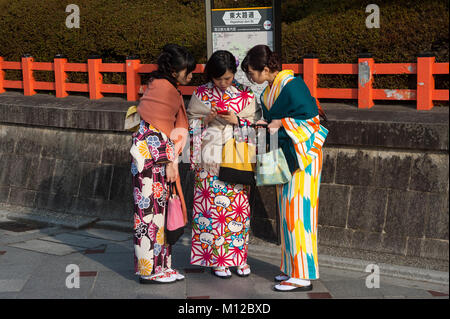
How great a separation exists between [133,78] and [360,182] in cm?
448

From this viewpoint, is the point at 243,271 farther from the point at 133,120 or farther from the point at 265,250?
the point at 133,120

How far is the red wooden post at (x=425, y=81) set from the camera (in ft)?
23.6

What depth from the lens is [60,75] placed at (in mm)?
10633

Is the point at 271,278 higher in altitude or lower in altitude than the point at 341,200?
lower

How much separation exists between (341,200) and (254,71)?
6.56ft

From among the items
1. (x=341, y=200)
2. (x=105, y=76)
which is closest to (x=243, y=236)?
(x=341, y=200)

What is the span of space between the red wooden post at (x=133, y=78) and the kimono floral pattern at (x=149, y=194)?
4.30m

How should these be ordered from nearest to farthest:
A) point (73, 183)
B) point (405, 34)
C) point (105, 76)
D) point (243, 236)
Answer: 1. point (243, 236)
2. point (405, 34)
3. point (73, 183)
4. point (105, 76)

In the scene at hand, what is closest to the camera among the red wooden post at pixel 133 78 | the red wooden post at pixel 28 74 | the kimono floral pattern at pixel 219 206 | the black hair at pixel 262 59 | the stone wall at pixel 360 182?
the black hair at pixel 262 59

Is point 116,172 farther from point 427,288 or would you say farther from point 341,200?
point 427,288

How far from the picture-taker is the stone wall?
6109 millimetres

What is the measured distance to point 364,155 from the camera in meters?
6.57

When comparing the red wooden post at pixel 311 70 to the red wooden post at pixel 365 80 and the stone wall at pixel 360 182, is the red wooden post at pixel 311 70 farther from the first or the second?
the red wooden post at pixel 365 80

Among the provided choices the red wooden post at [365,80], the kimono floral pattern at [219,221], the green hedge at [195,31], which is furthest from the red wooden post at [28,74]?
the kimono floral pattern at [219,221]
